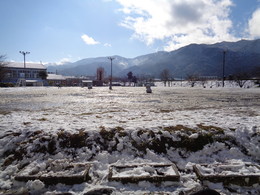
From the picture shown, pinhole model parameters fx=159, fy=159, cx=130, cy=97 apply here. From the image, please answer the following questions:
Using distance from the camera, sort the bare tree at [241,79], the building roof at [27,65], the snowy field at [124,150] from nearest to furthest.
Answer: the snowy field at [124,150] → the bare tree at [241,79] → the building roof at [27,65]

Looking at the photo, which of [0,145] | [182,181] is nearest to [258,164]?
[182,181]

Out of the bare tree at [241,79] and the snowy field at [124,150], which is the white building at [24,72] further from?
the snowy field at [124,150]

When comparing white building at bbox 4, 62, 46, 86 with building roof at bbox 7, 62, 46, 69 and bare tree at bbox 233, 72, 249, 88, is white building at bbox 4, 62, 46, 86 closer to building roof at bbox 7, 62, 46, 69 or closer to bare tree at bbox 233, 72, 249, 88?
building roof at bbox 7, 62, 46, 69

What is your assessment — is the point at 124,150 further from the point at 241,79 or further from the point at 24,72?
the point at 24,72

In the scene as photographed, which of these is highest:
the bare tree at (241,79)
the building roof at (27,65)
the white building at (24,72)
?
the building roof at (27,65)

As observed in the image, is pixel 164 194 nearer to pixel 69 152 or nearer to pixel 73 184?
pixel 73 184

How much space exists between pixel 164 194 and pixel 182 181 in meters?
0.49

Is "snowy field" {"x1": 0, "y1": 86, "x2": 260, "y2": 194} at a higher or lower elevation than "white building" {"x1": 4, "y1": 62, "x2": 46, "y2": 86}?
lower

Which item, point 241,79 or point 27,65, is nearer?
point 241,79

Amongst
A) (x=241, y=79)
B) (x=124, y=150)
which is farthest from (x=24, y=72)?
(x=124, y=150)

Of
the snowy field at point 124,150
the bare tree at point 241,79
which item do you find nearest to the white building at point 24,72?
the bare tree at point 241,79

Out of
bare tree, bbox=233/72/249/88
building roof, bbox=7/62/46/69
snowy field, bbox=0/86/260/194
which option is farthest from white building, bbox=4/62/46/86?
snowy field, bbox=0/86/260/194

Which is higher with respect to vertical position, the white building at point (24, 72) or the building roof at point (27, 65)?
the building roof at point (27, 65)

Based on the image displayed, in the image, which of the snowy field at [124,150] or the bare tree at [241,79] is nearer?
the snowy field at [124,150]
